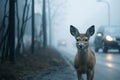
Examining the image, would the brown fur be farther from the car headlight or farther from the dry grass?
the car headlight

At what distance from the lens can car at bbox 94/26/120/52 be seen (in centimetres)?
3578

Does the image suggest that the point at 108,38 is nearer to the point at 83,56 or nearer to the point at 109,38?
the point at 109,38

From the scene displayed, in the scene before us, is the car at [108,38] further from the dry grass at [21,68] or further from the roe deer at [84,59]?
the roe deer at [84,59]

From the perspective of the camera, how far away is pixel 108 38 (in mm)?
36219

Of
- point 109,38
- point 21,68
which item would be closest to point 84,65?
point 21,68

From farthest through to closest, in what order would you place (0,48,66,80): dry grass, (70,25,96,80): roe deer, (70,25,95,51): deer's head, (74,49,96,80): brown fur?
(0,48,66,80): dry grass → (74,49,96,80): brown fur → (70,25,96,80): roe deer → (70,25,95,51): deer's head

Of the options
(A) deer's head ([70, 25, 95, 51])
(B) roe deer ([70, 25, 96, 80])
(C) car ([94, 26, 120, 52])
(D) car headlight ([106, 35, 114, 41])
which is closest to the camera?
(A) deer's head ([70, 25, 95, 51])

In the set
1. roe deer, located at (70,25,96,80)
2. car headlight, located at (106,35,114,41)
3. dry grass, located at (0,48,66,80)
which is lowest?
dry grass, located at (0,48,66,80)

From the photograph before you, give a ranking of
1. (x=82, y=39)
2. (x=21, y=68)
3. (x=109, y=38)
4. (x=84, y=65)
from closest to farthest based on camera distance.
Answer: (x=82, y=39) → (x=84, y=65) → (x=21, y=68) → (x=109, y=38)

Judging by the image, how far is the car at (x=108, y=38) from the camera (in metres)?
35.8

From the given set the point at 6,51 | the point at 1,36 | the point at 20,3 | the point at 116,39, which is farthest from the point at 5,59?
the point at 116,39

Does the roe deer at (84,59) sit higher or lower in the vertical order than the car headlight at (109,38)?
lower

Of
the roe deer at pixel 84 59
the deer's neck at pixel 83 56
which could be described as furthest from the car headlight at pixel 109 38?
the deer's neck at pixel 83 56

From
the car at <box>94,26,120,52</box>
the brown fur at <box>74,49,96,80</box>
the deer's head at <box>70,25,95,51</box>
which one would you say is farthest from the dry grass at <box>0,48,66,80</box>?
the car at <box>94,26,120,52</box>
